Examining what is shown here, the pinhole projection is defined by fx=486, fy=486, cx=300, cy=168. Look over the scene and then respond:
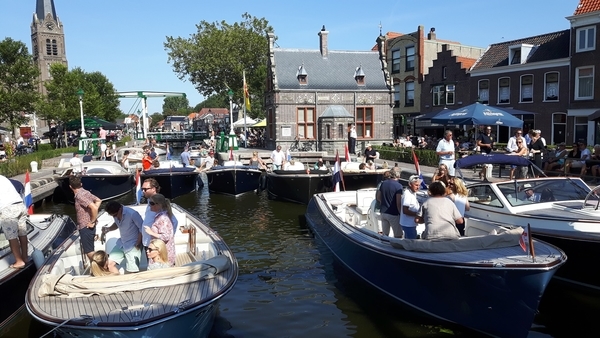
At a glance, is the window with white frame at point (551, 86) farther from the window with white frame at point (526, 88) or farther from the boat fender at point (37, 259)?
the boat fender at point (37, 259)

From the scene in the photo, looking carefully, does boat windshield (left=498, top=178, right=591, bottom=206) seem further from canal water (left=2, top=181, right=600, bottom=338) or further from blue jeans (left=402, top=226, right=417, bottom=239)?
blue jeans (left=402, top=226, right=417, bottom=239)

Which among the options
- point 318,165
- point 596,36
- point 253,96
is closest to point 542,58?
point 596,36

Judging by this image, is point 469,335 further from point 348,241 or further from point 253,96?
point 253,96

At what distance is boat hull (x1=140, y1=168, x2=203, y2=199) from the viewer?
18984 mm

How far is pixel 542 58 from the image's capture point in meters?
29.5

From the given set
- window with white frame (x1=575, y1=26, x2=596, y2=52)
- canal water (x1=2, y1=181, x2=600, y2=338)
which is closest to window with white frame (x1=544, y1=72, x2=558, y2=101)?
window with white frame (x1=575, y1=26, x2=596, y2=52)

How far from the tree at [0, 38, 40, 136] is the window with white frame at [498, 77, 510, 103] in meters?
31.4

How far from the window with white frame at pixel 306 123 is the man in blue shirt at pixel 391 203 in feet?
73.5

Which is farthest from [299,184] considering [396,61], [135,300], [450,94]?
[396,61]

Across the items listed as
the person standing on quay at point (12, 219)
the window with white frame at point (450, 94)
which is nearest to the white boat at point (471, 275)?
the person standing on quay at point (12, 219)

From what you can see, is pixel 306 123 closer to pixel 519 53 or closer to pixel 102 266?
pixel 519 53

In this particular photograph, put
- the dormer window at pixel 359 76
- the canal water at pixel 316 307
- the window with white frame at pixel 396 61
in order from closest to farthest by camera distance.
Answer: the canal water at pixel 316 307, the dormer window at pixel 359 76, the window with white frame at pixel 396 61

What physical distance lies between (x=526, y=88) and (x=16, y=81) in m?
33.3

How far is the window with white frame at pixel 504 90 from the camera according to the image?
104ft
